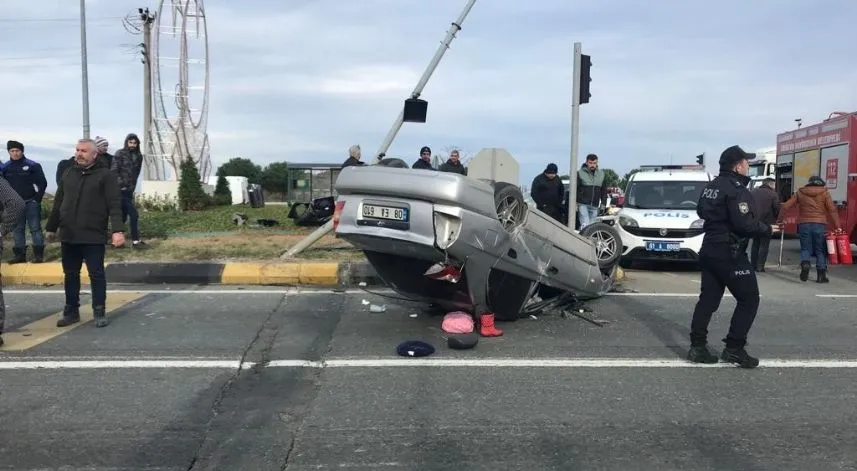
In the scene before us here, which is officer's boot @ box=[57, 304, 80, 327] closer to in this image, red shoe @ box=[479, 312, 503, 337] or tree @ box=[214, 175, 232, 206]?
red shoe @ box=[479, 312, 503, 337]

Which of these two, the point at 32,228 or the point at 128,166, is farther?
the point at 128,166

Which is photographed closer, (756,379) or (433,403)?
(433,403)

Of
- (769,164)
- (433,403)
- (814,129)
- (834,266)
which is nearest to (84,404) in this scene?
(433,403)

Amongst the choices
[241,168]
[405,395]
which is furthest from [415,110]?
[241,168]

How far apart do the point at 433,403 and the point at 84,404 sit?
2231mm

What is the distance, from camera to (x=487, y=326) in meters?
6.21

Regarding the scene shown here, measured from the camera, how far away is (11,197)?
577 cm

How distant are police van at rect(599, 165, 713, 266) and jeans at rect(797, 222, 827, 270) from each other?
4.89 feet

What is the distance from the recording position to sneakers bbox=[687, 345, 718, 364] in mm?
5449

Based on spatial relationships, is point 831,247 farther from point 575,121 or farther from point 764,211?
point 575,121

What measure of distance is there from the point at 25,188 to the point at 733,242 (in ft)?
29.4

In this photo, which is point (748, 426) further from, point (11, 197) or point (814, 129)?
point (814, 129)

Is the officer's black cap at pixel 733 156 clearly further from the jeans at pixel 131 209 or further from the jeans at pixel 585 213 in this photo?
the jeans at pixel 131 209

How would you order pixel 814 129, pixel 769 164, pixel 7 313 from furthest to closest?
pixel 769 164, pixel 814 129, pixel 7 313
